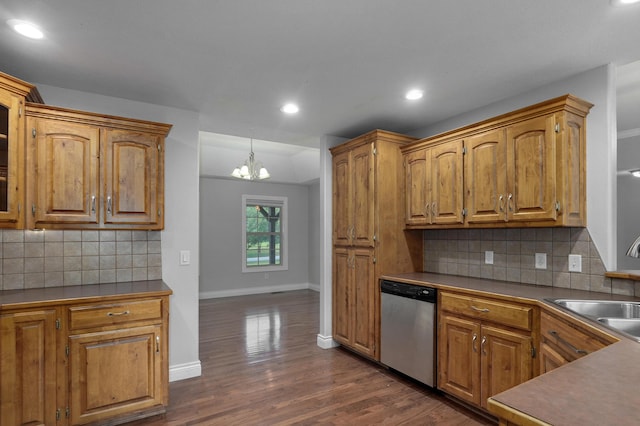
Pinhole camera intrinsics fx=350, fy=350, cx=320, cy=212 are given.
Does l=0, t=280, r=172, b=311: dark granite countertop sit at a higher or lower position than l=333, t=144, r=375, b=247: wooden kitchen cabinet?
lower

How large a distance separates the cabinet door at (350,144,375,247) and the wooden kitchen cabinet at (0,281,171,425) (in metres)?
1.95

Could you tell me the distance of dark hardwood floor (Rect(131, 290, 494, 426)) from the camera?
2584mm

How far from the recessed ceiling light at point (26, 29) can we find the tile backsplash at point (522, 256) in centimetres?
355

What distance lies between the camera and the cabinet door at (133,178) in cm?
270

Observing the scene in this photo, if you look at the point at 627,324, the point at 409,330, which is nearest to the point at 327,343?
the point at 409,330

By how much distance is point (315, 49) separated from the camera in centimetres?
225

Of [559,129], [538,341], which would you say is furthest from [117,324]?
[559,129]

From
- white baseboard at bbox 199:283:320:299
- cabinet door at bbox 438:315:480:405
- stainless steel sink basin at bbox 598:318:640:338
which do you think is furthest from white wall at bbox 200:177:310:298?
stainless steel sink basin at bbox 598:318:640:338

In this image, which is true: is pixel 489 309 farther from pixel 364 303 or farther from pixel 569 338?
pixel 364 303

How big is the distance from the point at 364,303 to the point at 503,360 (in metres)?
1.46

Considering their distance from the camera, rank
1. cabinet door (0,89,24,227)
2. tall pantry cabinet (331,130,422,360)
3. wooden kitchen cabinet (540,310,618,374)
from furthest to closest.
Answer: tall pantry cabinet (331,130,422,360)
cabinet door (0,89,24,227)
wooden kitchen cabinet (540,310,618,374)

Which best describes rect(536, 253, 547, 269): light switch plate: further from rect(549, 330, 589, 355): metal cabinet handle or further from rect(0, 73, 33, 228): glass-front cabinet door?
rect(0, 73, 33, 228): glass-front cabinet door

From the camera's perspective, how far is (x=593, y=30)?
6.66ft

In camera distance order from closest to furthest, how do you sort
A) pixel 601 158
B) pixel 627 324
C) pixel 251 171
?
pixel 627 324 < pixel 601 158 < pixel 251 171
